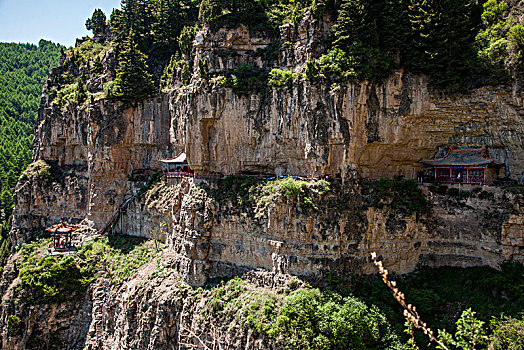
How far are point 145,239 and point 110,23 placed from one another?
102 feet

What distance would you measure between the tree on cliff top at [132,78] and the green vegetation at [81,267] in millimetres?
14277

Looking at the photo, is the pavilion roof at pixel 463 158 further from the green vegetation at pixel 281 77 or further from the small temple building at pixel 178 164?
the small temple building at pixel 178 164

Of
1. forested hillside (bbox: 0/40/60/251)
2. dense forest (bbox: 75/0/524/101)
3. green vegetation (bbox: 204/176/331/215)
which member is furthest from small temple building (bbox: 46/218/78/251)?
dense forest (bbox: 75/0/524/101)

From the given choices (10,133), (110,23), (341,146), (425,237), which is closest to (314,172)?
(341,146)

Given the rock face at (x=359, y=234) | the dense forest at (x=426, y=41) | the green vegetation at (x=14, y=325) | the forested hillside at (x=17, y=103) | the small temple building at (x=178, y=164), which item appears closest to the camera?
the rock face at (x=359, y=234)

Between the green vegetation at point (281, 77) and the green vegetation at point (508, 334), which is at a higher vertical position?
the green vegetation at point (281, 77)

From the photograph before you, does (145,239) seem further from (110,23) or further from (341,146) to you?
(110,23)

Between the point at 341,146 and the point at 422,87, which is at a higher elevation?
the point at 422,87

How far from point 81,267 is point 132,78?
743 inches

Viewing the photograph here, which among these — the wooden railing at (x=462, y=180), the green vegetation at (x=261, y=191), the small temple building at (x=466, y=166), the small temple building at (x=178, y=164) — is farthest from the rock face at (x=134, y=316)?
the small temple building at (x=466, y=166)

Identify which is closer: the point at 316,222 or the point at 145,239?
the point at 316,222

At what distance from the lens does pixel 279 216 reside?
26203 mm

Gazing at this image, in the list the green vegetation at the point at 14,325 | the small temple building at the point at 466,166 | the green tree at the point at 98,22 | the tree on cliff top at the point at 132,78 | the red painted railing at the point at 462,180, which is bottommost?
the green vegetation at the point at 14,325

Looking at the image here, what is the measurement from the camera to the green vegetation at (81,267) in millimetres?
34469
